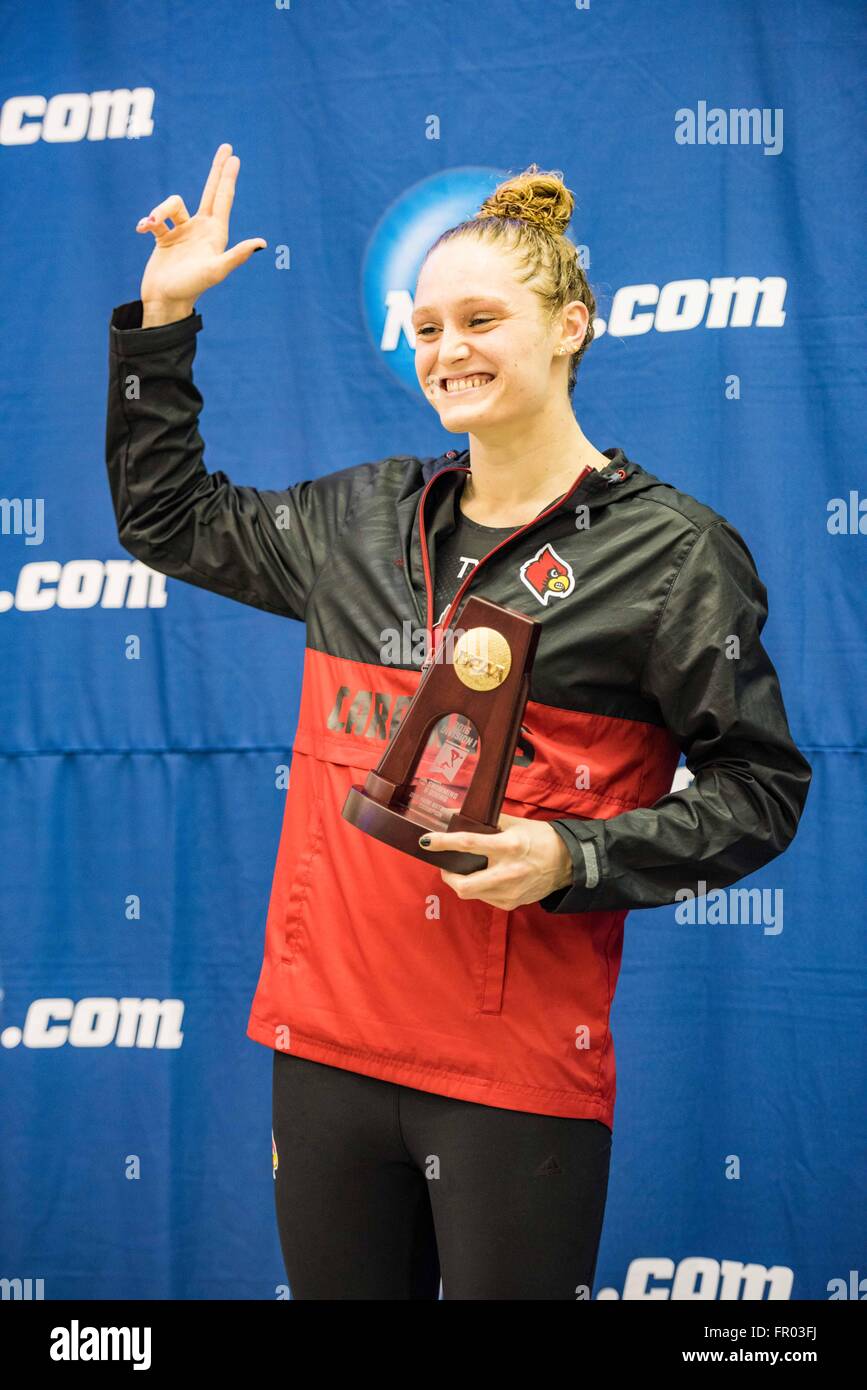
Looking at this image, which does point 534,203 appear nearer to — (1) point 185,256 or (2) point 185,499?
(1) point 185,256

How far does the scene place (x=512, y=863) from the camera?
45.8 inches

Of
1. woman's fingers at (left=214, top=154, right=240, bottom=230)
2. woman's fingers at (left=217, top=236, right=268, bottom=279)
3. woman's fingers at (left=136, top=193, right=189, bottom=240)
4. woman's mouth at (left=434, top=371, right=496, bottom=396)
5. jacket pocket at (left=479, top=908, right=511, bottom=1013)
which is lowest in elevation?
jacket pocket at (left=479, top=908, right=511, bottom=1013)

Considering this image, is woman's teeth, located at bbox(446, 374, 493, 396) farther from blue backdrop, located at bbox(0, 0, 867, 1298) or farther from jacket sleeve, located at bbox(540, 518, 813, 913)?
blue backdrop, located at bbox(0, 0, 867, 1298)

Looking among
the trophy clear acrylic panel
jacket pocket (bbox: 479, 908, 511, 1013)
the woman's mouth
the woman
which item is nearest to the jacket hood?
the woman

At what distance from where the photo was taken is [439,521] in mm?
1374

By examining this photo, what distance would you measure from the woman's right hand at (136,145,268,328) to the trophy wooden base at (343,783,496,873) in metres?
0.56

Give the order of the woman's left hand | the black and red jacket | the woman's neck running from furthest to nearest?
the woman's neck
the black and red jacket
the woman's left hand

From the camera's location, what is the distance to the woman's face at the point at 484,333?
50.4 inches

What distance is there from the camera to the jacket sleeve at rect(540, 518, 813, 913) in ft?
3.94

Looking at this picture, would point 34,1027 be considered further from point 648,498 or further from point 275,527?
point 648,498

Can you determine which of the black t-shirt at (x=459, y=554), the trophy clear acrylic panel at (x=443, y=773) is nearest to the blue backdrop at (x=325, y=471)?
the black t-shirt at (x=459, y=554)

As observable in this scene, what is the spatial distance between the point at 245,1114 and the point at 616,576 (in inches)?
56.0

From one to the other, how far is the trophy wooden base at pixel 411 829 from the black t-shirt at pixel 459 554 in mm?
220

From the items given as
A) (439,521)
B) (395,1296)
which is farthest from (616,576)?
(395,1296)
